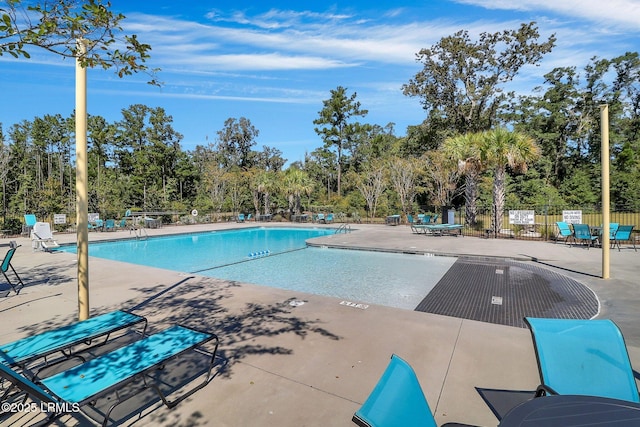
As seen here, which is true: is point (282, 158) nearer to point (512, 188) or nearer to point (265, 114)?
point (265, 114)

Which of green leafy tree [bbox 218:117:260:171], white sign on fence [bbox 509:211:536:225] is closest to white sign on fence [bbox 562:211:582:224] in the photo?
white sign on fence [bbox 509:211:536:225]

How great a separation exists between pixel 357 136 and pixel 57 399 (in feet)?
111

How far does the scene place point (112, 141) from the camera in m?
30.5

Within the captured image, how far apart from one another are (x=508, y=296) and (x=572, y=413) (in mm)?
4709

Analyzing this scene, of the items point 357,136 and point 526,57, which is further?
point 357,136

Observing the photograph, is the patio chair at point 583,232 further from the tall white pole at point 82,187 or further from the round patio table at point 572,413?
the tall white pole at point 82,187

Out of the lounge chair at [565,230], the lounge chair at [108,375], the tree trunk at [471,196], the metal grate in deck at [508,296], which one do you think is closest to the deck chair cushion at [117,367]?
the lounge chair at [108,375]

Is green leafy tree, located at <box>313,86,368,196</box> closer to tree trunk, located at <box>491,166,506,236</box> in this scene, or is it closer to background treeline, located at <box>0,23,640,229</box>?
background treeline, located at <box>0,23,640,229</box>

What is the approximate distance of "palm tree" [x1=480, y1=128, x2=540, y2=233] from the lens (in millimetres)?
12023

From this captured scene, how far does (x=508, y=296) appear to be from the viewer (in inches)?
216

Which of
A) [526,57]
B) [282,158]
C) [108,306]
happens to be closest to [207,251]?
[108,306]

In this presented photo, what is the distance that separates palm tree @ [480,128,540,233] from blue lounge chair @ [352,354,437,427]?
41.7 feet

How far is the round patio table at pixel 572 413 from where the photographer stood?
1.28 m

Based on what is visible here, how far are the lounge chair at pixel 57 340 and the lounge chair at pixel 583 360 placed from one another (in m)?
3.48
